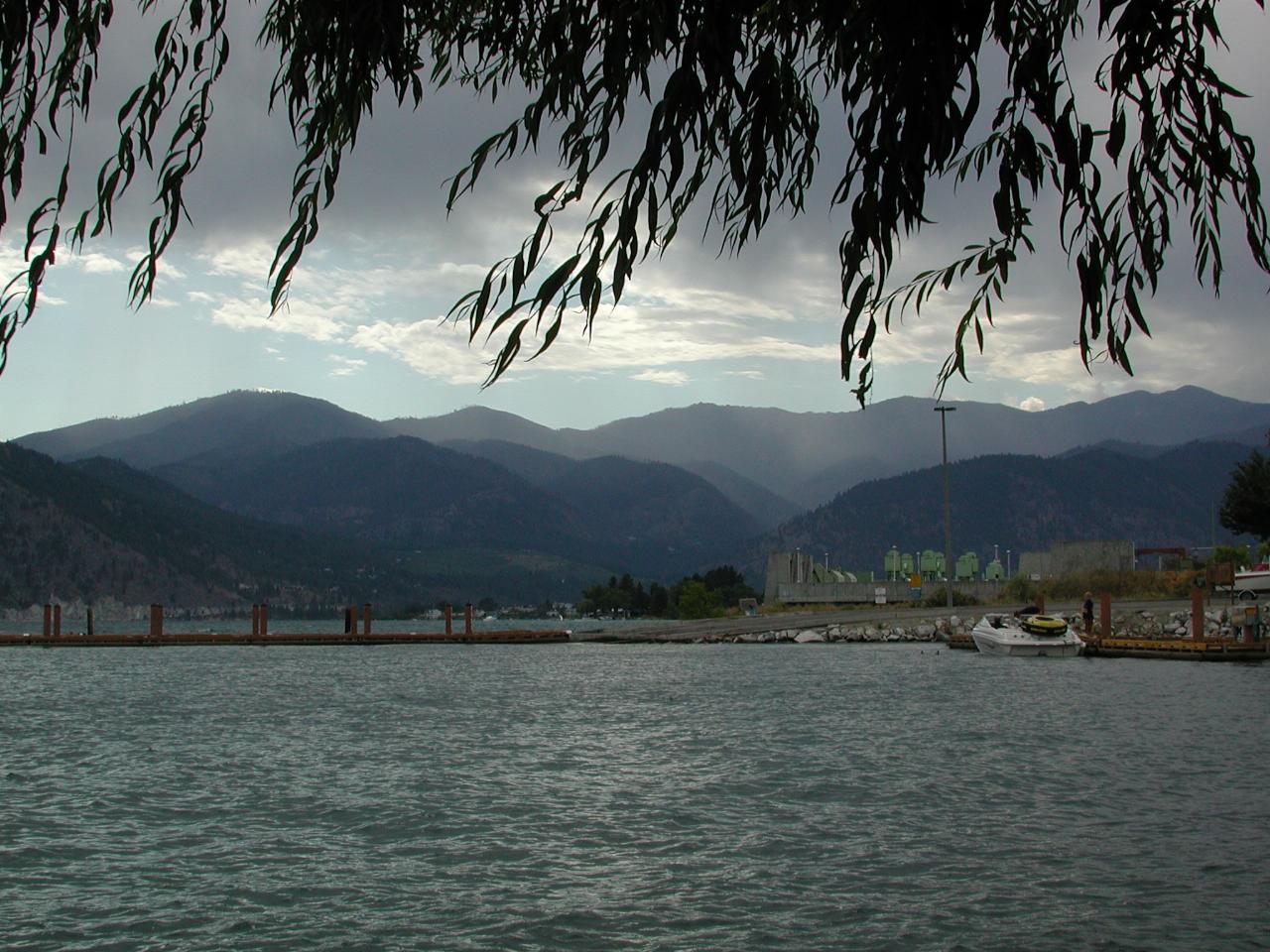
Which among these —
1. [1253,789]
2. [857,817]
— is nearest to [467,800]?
[857,817]

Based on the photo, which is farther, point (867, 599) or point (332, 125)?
point (867, 599)

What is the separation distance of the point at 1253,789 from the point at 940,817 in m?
6.45

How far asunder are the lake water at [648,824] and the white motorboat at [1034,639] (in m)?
19.2

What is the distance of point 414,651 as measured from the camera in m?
92.4

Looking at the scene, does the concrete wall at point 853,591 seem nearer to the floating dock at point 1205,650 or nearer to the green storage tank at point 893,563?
the green storage tank at point 893,563

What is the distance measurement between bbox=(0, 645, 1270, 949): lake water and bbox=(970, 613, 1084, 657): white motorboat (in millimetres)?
19246

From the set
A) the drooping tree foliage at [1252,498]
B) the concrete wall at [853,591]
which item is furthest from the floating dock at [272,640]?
the drooping tree foliage at [1252,498]

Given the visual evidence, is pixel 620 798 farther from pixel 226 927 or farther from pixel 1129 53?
pixel 1129 53

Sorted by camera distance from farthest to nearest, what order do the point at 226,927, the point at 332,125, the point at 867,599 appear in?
the point at 867,599
the point at 226,927
the point at 332,125

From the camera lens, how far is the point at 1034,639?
63781 millimetres

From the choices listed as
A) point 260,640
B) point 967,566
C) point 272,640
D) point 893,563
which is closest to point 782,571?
point 893,563

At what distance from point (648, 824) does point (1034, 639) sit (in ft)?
157

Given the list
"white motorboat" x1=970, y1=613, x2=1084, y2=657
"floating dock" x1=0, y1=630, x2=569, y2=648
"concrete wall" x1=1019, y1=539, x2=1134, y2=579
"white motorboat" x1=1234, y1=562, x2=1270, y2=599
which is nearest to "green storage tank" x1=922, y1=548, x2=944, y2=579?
"concrete wall" x1=1019, y1=539, x2=1134, y2=579

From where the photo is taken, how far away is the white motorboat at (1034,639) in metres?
62.9
